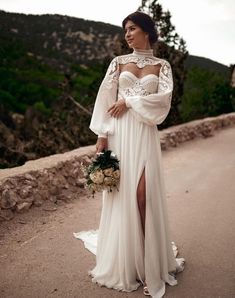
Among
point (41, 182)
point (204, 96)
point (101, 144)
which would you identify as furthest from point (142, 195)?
point (204, 96)

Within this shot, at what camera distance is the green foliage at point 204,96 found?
56.7ft

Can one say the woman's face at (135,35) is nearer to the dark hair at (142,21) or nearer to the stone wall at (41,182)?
the dark hair at (142,21)

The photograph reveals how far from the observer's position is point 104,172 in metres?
3.12

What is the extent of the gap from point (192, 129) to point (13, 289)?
9143 mm

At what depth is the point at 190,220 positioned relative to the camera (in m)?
4.82

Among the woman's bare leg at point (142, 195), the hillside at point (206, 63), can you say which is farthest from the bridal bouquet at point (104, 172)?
the hillside at point (206, 63)

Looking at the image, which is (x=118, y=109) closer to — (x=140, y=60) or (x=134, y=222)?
(x=140, y=60)

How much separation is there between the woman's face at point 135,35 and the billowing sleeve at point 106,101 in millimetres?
223

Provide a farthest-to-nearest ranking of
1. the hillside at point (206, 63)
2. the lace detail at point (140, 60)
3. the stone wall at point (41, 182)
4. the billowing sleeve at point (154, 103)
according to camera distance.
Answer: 1. the hillside at point (206, 63)
2. the stone wall at point (41, 182)
3. the lace detail at point (140, 60)
4. the billowing sleeve at point (154, 103)

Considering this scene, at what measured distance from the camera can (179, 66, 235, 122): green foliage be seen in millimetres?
17272

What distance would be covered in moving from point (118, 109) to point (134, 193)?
712 mm

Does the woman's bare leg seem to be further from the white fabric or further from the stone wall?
the stone wall

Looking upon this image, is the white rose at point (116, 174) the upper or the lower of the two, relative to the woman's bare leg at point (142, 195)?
upper

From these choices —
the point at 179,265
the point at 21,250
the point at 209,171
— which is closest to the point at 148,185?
the point at 179,265
